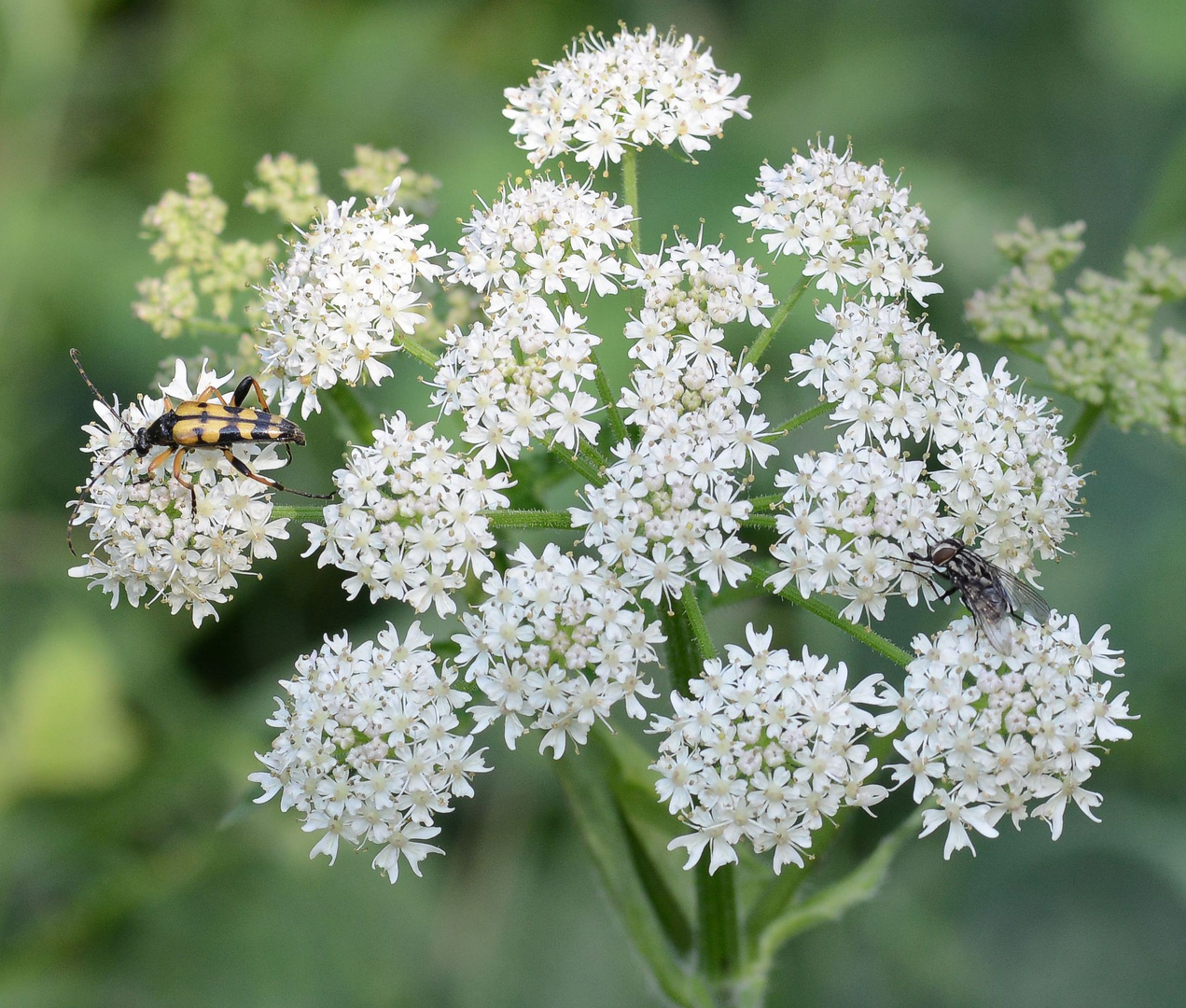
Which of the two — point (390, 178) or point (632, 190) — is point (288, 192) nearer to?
point (390, 178)

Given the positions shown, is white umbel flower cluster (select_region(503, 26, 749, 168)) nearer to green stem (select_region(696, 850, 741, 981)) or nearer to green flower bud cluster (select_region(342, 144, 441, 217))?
green flower bud cluster (select_region(342, 144, 441, 217))

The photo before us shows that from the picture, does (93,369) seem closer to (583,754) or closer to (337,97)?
(337,97)

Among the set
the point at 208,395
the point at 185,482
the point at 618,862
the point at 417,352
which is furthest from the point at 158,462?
the point at 618,862

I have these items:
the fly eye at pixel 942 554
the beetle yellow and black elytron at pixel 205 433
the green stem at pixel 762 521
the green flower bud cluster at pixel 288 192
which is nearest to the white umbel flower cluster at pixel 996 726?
the fly eye at pixel 942 554

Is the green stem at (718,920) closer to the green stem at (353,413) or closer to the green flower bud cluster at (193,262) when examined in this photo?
the green stem at (353,413)

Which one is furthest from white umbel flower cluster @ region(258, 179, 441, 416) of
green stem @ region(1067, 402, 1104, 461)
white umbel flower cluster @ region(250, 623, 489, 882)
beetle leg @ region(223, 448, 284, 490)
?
green stem @ region(1067, 402, 1104, 461)

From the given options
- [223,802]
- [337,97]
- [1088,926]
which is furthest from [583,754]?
[337,97]

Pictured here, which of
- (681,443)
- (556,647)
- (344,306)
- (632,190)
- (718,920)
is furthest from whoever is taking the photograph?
(632,190)
